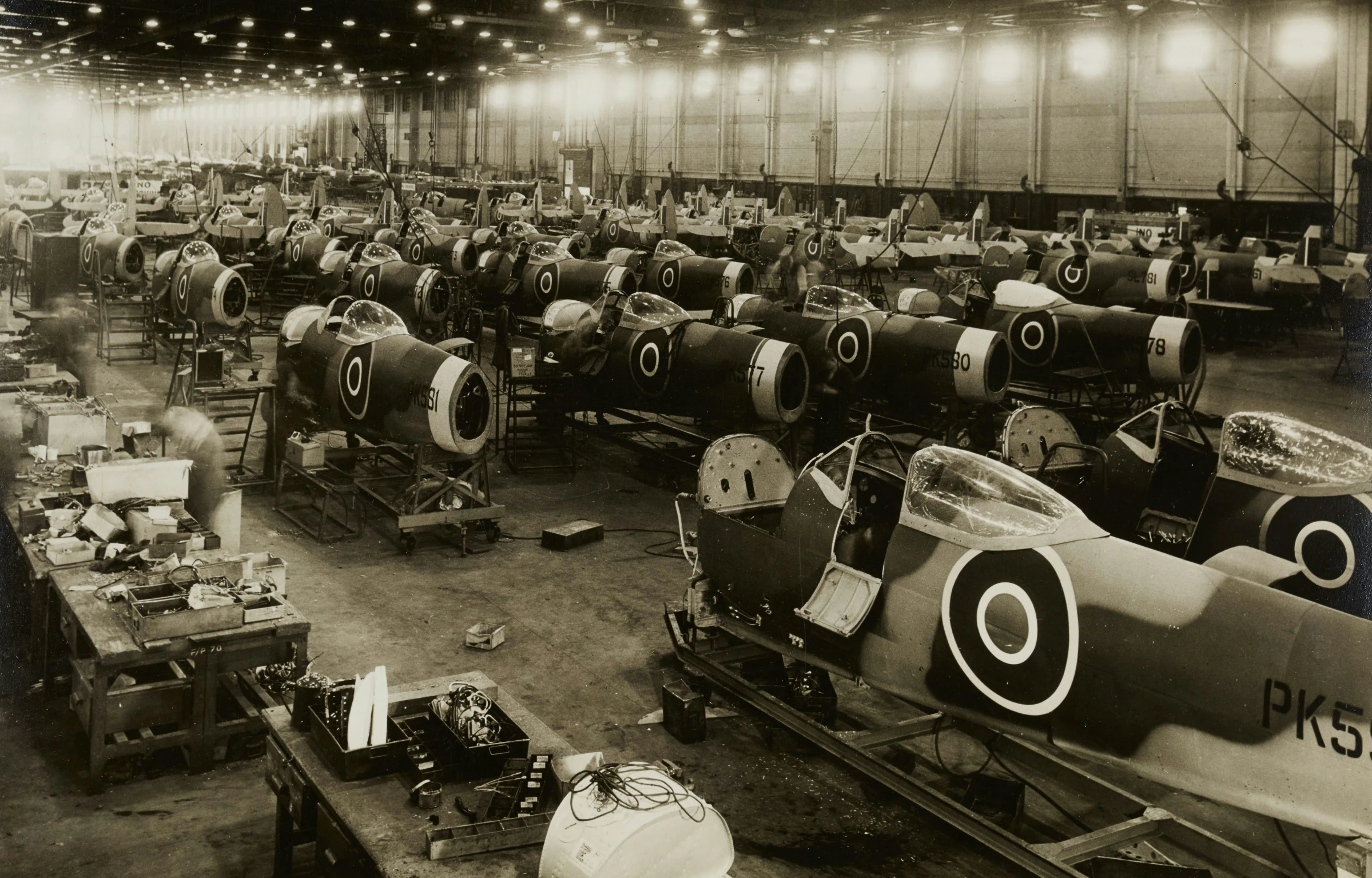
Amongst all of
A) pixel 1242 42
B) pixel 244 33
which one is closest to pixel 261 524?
pixel 1242 42

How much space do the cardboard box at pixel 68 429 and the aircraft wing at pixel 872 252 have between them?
65.6ft

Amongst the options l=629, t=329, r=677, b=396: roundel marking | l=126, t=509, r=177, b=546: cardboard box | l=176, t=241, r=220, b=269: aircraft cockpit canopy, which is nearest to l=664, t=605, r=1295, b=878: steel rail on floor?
l=126, t=509, r=177, b=546: cardboard box

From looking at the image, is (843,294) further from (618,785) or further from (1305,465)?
(618,785)

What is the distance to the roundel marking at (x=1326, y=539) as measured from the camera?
6.58m

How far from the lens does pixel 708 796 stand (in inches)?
247

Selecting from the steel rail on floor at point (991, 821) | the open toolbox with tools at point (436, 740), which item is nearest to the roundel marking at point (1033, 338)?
the steel rail on floor at point (991, 821)

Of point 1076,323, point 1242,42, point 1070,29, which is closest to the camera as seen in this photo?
point 1076,323

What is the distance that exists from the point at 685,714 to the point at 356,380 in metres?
5.47

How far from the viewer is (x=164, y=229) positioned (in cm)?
2731

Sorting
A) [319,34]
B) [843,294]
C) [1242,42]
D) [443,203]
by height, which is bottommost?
[843,294]

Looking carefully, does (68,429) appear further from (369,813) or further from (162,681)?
(369,813)

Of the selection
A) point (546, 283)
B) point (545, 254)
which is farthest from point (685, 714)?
point (545, 254)

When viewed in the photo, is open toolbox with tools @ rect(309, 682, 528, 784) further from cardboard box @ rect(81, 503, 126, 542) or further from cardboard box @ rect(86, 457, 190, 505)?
cardboard box @ rect(86, 457, 190, 505)

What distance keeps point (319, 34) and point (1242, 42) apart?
28803 millimetres
